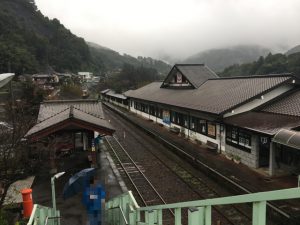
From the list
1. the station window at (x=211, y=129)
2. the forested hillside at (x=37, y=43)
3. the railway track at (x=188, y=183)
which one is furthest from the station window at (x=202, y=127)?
the forested hillside at (x=37, y=43)

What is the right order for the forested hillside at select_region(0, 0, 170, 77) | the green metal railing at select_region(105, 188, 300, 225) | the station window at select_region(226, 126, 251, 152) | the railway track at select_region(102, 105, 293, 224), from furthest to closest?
the forested hillside at select_region(0, 0, 170, 77) → the station window at select_region(226, 126, 251, 152) → the railway track at select_region(102, 105, 293, 224) → the green metal railing at select_region(105, 188, 300, 225)

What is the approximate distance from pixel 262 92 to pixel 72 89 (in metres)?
45.7

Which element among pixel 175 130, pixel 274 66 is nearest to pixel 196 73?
pixel 175 130

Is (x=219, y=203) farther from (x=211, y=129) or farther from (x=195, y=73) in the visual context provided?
(x=195, y=73)

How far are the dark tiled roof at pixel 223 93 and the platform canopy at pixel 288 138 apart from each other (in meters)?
5.61

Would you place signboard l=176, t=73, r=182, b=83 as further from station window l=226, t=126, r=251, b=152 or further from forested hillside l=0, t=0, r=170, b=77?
forested hillside l=0, t=0, r=170, b=77

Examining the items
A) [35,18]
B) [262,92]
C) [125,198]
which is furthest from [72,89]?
[35,18]

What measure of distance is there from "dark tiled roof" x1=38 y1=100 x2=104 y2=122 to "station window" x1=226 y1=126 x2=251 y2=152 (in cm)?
858

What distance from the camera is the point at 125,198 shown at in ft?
29.1

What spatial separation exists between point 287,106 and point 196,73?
56.1 ft

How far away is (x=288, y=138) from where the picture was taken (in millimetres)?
13906

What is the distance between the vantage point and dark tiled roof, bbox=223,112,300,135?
1588 centimetres

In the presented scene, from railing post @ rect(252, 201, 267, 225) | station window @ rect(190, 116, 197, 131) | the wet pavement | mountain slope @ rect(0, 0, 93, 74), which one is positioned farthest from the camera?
mountain slope @ rect(0, 0, 93, 74)

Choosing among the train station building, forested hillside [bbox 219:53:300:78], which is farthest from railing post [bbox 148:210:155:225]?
forested hillside [bbox 219:53:300:78]
